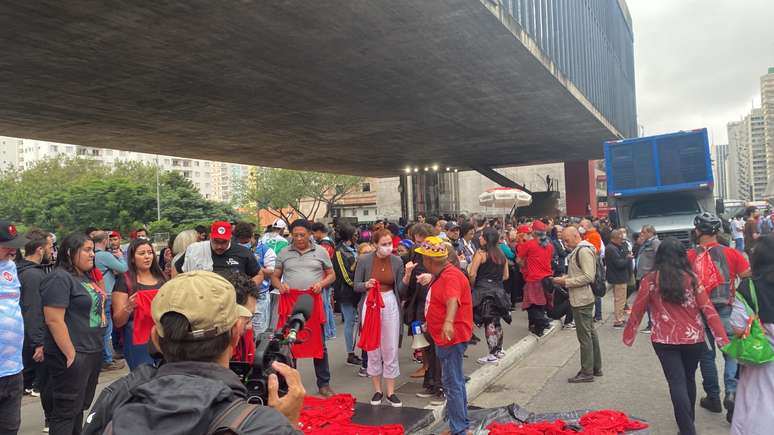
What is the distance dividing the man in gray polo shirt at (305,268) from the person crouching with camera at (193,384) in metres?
4.05

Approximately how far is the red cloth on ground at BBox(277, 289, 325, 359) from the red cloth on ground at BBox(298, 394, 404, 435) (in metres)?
0.49

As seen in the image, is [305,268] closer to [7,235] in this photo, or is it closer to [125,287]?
[125,287]

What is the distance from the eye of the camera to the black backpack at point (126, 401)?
4.50ft

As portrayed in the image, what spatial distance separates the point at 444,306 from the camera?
4.71 metres

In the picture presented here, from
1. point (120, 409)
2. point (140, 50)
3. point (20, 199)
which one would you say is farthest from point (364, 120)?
point (20, 199)

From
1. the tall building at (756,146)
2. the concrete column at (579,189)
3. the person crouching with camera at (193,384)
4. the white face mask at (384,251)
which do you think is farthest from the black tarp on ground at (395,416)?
the tall building at (756,146)

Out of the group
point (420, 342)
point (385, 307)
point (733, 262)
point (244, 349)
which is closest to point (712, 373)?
point (733, 262)

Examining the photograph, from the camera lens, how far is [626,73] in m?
34.6

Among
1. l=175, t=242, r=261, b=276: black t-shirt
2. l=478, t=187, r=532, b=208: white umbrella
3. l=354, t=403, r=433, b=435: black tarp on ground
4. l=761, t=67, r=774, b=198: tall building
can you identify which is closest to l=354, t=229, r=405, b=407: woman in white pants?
l=354, t=403, r=433, b=435: black tarp on ground

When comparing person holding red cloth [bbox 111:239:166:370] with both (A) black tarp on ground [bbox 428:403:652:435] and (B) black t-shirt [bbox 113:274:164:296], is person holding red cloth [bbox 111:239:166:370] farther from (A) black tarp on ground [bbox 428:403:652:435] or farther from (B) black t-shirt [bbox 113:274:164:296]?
(A) black tarp on ground [bbox 428:403:652:435]

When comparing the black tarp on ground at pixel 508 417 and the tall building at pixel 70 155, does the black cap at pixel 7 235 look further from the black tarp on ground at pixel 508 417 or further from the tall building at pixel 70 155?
the tall building at pixel 70 155

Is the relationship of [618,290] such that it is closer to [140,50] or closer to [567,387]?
[567,387]

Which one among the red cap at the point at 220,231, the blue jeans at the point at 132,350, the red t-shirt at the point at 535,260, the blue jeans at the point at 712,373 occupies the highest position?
the red cap at the point at 220,231

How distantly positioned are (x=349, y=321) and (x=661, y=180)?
9576mm
